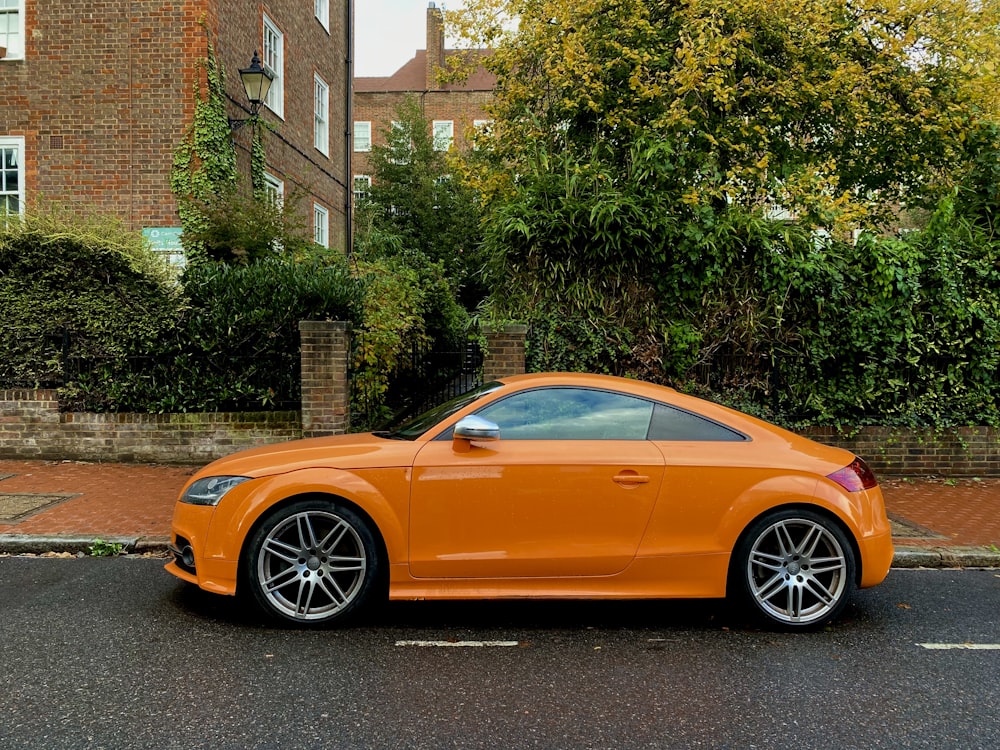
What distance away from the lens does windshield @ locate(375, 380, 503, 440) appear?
4591 millimetres

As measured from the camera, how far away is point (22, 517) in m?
6.52

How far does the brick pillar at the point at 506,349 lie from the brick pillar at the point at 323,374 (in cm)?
170

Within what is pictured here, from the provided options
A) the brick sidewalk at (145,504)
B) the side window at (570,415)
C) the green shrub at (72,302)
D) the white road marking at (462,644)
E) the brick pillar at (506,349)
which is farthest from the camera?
the green shrub at (72,302)

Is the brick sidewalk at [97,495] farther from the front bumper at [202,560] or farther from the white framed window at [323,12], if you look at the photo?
the white framed window at [323,12]

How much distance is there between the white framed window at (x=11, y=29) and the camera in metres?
12.7

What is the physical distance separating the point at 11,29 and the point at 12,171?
95.8 inches

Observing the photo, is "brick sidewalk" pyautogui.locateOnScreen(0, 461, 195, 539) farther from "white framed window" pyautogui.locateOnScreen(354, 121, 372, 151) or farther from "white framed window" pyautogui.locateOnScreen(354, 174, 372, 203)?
"white framed window" pyautogui.locateOnScreen(354, 121, 372, 151)

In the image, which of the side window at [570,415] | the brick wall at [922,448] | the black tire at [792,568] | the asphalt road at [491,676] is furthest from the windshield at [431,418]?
the brick wall at [922,448]

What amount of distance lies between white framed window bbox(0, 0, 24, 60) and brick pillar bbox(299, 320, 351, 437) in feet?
29.1

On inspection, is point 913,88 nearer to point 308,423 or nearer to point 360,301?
point 360,301

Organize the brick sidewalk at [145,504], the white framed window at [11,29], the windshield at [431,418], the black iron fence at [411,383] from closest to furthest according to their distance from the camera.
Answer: the windshield at [431,418]
the brick sidewalk at [145,504]
the black iron fence at [411,383]
the white framed window at [11,29]

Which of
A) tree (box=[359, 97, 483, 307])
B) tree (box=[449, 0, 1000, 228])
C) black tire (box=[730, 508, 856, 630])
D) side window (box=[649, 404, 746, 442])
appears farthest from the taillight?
tree (box=[359, 97, 483, 307])

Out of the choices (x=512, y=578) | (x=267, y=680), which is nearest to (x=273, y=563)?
(x=267, y=680)

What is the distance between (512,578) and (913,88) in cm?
1012
